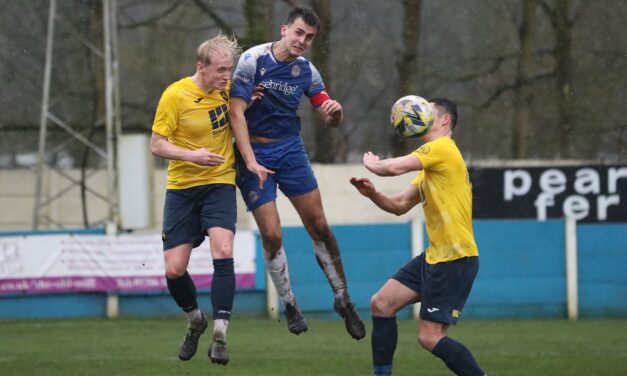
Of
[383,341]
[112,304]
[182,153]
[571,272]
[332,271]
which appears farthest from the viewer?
[112,304]

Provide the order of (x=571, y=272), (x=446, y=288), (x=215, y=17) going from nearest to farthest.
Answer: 1. (x=446, y=288)
2. (x=571, y=272)
3. (x=215, y=17)

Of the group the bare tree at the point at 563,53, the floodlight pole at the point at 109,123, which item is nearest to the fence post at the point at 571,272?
the bare tree at the point at 563,53

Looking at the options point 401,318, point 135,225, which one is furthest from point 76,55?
point 401,318

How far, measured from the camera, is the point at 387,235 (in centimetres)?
1596

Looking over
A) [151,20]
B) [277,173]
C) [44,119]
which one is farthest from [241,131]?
[151,20]

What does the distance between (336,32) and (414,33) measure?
1.22m

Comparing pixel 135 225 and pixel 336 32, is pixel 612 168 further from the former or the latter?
pixel 135 225

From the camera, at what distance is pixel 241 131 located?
314 inches

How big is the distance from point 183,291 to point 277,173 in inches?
41.1

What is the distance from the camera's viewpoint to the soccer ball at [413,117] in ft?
25.6

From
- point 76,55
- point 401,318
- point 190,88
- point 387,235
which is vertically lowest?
point 401,318

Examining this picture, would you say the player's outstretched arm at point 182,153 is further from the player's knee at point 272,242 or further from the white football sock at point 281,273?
the white football sock at point 281,273

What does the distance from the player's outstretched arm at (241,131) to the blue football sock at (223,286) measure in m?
0.60

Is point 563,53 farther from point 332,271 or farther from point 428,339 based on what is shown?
point 428,339
